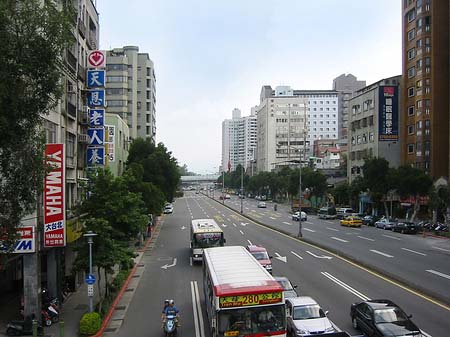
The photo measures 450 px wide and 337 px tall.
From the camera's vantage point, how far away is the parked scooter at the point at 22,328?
18.0 m

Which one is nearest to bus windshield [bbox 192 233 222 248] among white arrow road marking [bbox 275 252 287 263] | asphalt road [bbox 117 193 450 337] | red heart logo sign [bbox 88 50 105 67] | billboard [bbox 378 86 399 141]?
asphalt road [bbox 117 193 450 337]

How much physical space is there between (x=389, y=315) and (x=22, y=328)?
43.6ft

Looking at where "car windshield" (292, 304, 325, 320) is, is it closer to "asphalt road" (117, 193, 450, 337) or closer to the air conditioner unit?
"asphalt road" (117, 193, 450, 337)

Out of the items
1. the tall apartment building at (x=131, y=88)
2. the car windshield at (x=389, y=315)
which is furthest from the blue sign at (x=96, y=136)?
the tall apartment building at (x=131, y=88)

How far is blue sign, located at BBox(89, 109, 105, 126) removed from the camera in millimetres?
30141

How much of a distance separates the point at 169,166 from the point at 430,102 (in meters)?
38.6

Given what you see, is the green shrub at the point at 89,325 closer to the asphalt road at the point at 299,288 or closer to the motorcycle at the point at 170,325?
the asphalt road at the point at 299,288

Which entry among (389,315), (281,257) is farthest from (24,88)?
(281,257)

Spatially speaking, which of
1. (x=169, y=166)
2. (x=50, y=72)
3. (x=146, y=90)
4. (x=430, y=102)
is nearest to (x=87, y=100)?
(x=50, y=72)

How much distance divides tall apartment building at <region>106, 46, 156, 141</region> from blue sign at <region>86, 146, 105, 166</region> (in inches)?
2881

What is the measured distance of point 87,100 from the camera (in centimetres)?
3069

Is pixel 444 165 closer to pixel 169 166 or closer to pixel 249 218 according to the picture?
pixel 249 218

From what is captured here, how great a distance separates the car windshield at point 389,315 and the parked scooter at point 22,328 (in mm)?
12205

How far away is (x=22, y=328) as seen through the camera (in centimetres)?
1809
